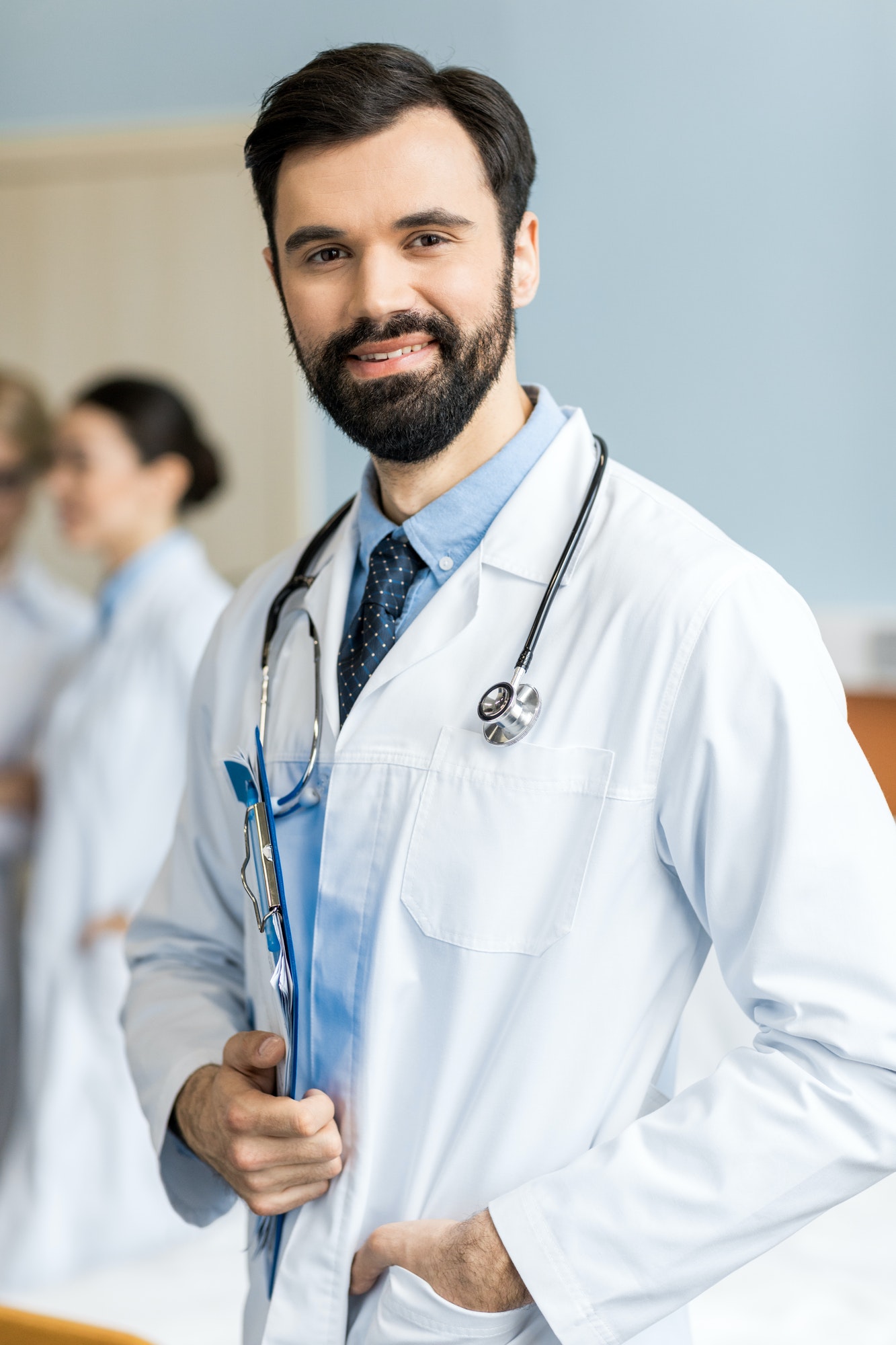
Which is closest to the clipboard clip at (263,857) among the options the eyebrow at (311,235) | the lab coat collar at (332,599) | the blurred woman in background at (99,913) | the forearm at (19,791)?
the lab coat collar at (332,599)

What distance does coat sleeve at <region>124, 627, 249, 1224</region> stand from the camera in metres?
1.19

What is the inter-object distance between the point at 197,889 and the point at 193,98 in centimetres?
216

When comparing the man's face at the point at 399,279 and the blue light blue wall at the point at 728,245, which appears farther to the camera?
the blue light blue wall at the point at 728,245

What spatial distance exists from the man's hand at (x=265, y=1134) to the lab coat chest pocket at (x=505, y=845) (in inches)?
6.9

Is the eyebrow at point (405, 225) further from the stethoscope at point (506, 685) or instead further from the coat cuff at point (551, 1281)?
the coat cuff at point (551, 1281)

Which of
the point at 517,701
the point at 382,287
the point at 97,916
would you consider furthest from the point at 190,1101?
the point at 97,916

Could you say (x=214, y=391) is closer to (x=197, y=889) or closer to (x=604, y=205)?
(x=604, y=205)

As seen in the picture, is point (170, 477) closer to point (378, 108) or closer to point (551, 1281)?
point (378, 108)

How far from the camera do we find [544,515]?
1.07 m

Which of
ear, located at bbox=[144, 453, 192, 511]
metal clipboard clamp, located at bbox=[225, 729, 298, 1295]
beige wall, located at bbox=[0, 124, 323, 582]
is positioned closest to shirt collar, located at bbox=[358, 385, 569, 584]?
metal clipboard clamp, located at bbox=[225, 729, 298, 1295]

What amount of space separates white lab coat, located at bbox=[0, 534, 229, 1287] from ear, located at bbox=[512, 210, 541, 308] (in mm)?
1316

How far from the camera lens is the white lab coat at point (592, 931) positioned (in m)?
0.88

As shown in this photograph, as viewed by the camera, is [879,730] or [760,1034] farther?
[879,730]

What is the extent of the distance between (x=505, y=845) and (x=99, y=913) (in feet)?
5.25
